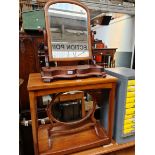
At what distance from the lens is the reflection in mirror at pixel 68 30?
3.01 feet

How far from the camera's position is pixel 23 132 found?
1131mm

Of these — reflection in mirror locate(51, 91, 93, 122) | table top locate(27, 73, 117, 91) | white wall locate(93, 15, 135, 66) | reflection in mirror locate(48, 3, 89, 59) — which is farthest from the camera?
white wall locate(93, 15, 135, 66)

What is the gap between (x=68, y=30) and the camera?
0.96 m

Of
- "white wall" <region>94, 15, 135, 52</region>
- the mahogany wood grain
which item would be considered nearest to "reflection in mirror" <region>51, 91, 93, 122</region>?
the mahogany wood grain

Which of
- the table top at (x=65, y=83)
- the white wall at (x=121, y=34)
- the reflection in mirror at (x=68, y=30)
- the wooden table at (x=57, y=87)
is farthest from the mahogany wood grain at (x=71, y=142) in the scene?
the white wall at (x=121, y=34)

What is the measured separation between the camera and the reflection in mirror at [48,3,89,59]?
92 cm

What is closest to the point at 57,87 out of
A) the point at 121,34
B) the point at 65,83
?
the point at 65,83

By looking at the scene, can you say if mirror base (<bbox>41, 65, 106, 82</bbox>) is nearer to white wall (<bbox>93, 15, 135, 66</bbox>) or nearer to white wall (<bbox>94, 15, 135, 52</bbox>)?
white wall (<bbox>93, 15, 135, 66</bbox>)

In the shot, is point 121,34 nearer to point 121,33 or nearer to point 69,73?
point 121,33
